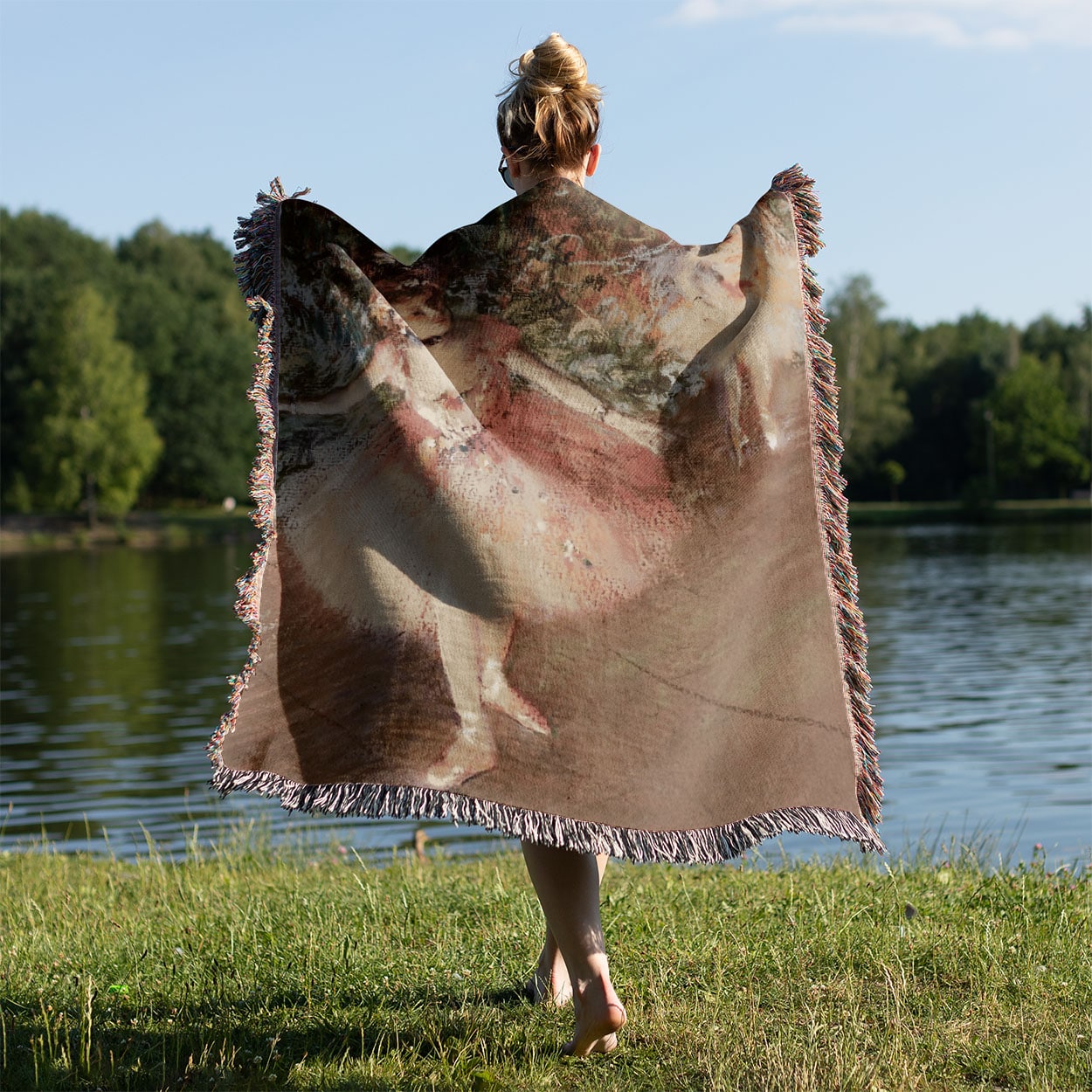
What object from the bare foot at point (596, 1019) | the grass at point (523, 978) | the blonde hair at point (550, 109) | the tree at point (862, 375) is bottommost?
the grass at point (523, 978)

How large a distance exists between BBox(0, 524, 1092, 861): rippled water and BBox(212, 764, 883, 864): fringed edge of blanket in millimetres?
3440

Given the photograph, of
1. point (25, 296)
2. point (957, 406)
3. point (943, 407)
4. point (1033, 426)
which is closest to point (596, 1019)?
point (25, 296)

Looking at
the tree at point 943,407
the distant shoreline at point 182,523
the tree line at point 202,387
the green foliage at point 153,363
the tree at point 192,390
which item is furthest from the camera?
the tree at point 943,407

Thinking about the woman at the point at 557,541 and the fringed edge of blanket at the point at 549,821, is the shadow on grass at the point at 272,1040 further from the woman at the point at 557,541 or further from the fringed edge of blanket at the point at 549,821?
the fringed edge of blanket at the point at 549,821

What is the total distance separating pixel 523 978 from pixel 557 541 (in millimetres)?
1228

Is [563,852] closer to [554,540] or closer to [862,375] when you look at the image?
[554,540]

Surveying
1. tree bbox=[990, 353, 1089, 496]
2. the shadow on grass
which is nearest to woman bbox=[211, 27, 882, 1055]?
the shadow on grass

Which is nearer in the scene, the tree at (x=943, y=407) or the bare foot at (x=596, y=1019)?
the bare foot at (x=596, y=1019)

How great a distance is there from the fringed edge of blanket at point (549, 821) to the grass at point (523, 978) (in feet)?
1.39

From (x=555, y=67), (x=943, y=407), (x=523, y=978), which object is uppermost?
(x=943, y=407)

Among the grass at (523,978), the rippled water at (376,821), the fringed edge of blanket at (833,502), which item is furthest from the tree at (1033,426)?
the fringed edge of blanket at (833,502)

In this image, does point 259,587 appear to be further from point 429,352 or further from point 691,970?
point 691,970

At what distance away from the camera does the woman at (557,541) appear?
10.1ft

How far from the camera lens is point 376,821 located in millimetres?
9602
